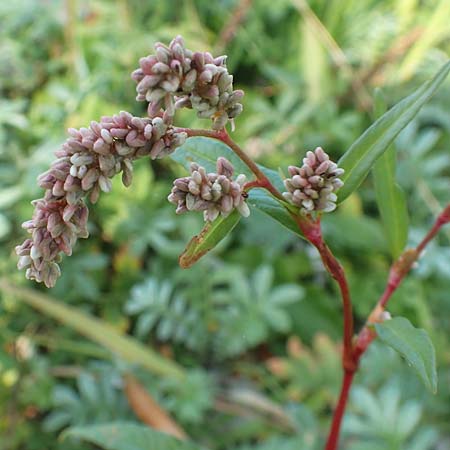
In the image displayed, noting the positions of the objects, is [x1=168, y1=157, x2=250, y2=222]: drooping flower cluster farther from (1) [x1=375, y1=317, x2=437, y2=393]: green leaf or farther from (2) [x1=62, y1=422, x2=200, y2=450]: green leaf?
(2) [x1=62, y1=422, x2=200, y2=450]: green leaf

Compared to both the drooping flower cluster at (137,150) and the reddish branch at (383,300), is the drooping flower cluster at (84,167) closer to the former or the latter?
the drooping flower cluster at (137,150)

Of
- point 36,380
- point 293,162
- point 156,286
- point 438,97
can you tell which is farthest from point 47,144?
point 438,97

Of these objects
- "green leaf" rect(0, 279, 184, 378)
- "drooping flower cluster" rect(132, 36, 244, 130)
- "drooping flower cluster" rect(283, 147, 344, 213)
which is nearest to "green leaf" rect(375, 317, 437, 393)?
"drooping flower cluster" rect(283, 147, 344, 213)

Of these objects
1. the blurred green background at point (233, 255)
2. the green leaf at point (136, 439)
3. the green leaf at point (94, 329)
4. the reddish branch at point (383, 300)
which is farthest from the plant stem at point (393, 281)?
the green leaf at point (94, 329)

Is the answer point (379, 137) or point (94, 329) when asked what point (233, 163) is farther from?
point (94, 329)

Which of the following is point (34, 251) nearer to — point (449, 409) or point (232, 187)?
point (232, 187)

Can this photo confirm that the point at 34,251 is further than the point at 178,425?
No

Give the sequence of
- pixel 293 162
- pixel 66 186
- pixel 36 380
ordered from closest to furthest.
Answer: pixel 66 186 → pixel 36 380 → pixel 293 162
